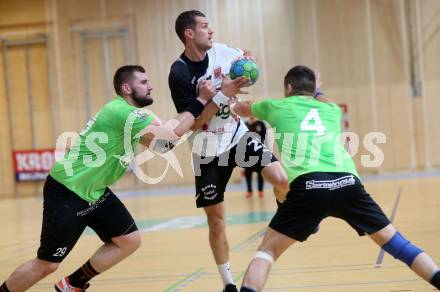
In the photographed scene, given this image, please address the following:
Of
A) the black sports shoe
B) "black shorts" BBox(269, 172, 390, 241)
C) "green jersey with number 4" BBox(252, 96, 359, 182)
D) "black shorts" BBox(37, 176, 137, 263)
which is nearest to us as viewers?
"black shorts" BBox(269, 172, 390, 241)

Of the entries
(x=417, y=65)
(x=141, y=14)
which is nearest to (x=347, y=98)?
(x=417, y=65)

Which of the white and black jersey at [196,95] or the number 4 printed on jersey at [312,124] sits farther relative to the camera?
the white and black jersey at [196,95]

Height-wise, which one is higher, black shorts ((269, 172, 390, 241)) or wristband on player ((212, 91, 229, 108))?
wristband on player ((212, 91, 229, 108))

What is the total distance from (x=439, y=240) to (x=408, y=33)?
15.8 meters

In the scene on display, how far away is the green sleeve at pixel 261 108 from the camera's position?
5664 mm

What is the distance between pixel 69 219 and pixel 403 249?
290 centimetres

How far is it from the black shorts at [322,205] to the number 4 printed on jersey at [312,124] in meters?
0.37

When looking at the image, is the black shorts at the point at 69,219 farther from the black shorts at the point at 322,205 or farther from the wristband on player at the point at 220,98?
the black shorts at the point at 322,205

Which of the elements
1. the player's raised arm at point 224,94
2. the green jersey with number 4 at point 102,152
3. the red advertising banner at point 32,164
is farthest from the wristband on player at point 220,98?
the red advertising banner at point 32,164

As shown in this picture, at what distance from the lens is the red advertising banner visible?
25.2m

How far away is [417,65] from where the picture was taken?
2342 cm

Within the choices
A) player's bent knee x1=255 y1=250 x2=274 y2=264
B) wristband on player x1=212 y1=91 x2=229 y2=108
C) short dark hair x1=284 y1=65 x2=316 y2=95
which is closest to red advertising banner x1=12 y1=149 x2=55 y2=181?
wristband on player x1=212 y1=91 x2=229 y2=108

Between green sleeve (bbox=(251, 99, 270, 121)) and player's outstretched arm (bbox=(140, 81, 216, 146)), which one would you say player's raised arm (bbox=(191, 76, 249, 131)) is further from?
green sleeve (bbox=(251, 99, 270, 121))

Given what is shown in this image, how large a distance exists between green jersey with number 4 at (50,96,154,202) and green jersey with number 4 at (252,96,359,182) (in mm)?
1449
